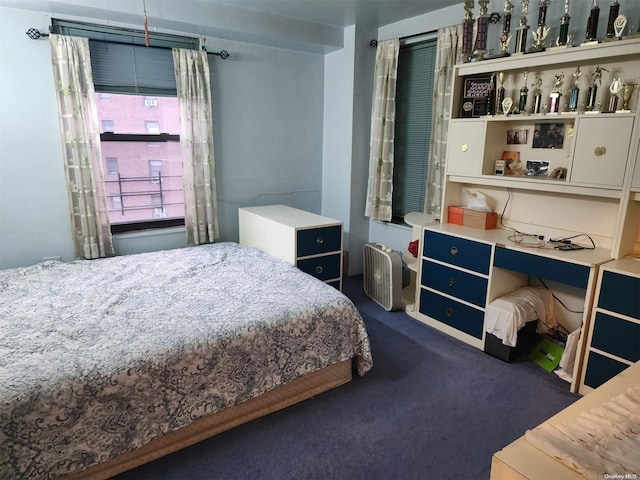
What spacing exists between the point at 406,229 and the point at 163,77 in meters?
2.39

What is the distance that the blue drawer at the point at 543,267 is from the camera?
7.56 feet

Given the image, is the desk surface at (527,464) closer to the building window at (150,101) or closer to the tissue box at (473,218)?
the tissue box at (473,218)

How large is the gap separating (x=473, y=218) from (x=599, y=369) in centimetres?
121

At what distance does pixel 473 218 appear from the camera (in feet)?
9.98

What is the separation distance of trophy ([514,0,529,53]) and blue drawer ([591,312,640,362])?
1.66m

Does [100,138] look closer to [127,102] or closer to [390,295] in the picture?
[127,102]

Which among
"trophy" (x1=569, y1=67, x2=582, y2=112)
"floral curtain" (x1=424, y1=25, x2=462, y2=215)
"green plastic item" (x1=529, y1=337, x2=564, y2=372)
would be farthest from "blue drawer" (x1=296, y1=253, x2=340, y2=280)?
"trophy" (x1=569, y1=67, x2=582, y2=112)

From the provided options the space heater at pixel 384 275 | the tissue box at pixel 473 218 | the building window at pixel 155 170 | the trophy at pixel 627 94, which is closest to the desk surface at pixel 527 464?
the trophy at pixel 627 94

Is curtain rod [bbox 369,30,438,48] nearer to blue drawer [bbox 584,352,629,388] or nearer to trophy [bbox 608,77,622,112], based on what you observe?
trophy [bbox 608,77,622,112]

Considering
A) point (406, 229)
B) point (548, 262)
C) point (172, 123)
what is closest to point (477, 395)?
point (548, 262)

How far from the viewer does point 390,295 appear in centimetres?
340

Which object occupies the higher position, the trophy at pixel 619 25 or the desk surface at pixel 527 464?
the trophy at pixel 619 25

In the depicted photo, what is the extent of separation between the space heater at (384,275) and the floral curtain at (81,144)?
206cm

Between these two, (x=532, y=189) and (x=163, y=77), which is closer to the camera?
(x=532, y=189)
